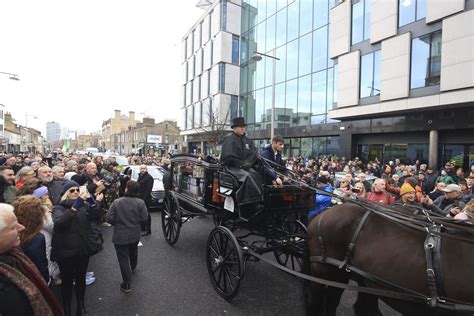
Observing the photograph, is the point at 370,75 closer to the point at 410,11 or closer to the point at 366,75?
the point at 366,75

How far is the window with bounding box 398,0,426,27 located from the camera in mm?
14363

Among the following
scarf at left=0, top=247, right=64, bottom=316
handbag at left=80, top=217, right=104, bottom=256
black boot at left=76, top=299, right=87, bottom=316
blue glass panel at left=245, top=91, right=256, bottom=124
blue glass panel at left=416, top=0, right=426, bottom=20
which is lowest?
black boot at left=76, top=299, right=87, bottom=316

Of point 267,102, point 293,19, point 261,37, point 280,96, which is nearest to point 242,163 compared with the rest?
point 280,96

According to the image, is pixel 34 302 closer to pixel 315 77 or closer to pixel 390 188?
pixel 390 188

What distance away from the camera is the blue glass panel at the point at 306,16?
883 inches

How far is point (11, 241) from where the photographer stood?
1.81 m

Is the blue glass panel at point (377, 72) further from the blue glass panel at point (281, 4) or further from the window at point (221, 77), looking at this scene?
the window at point (221, 77)

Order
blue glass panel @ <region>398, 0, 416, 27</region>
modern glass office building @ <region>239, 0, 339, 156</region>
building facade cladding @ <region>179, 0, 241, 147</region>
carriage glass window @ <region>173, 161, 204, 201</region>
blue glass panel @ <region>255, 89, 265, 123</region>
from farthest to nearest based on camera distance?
building facade cladding @ <region>179, 0, 241, 147</region> < blue glass panel @ <region>255, 89, 265, 123</region> < modern glass office building @ <region>239, 0, 339, 156</region> < blue glass panel @ <region>398, 0, 416, 27</region> < carriage glass window @ <region>173, 161, 204, 201</region>

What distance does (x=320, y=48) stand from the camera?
71.2ft

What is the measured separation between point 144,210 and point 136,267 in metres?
1.19

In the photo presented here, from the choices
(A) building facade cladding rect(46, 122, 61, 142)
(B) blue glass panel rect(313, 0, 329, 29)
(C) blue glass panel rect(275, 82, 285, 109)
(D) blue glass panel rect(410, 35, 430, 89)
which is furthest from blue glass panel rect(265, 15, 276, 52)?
(A) building facade cladding rect(46, 122, 61, 142)

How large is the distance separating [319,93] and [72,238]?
20.8 m

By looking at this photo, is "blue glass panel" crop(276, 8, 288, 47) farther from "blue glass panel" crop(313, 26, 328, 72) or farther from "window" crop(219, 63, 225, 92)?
"window" crop(219, 63, 225, 92)

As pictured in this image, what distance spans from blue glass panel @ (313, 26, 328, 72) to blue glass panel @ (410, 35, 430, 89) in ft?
23.2
